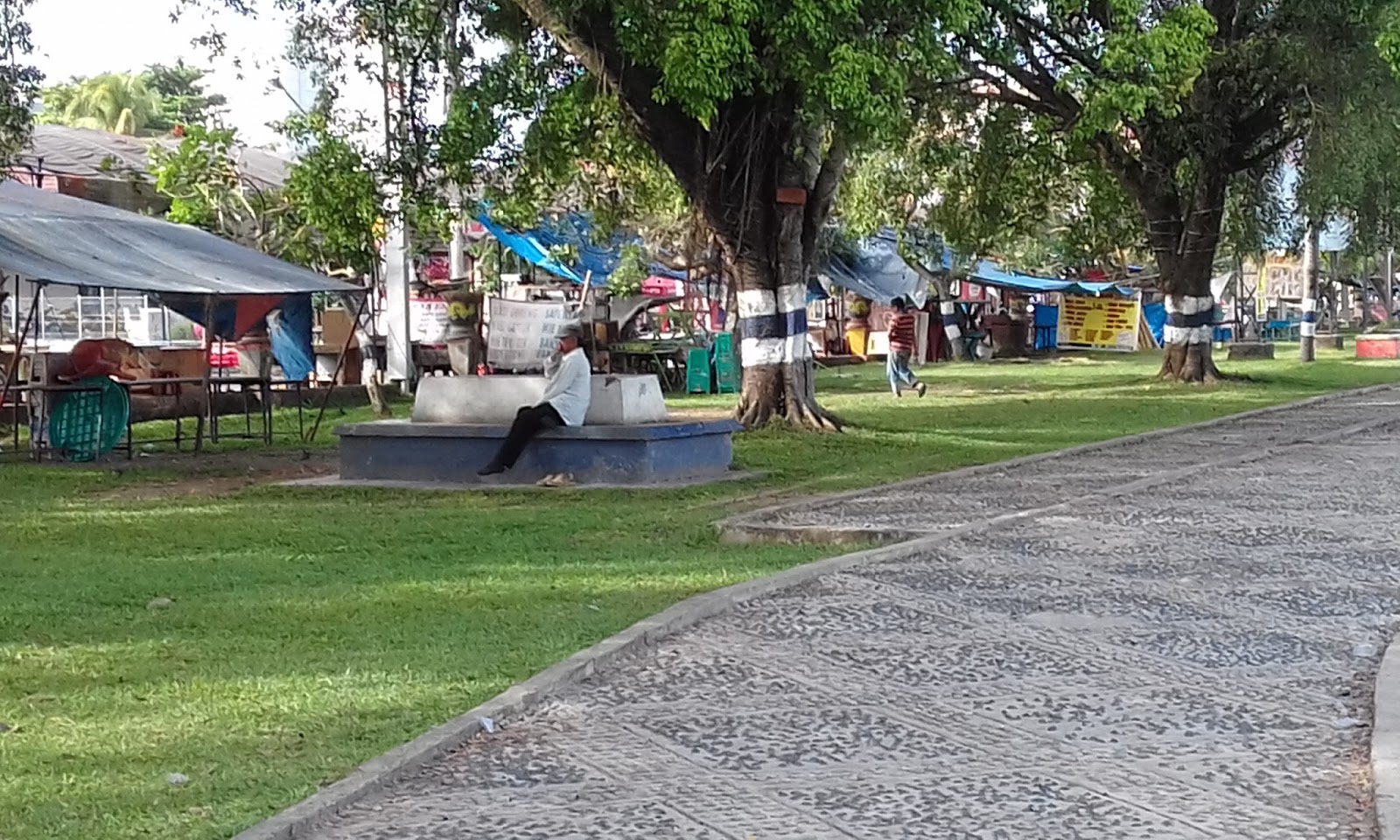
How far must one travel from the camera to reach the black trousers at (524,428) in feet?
45.7

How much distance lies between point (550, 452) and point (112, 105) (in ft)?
154

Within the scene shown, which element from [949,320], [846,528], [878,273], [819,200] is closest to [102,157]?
[819,200]

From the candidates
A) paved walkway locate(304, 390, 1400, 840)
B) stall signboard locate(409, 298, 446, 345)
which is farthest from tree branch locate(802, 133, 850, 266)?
stall signboard locate(409, 298, 446, 345)

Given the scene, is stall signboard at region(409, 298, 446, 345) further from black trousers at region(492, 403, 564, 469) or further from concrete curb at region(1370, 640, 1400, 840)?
concrete curb at region(1370, 640, 1400, 840)

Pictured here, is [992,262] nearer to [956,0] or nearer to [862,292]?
[862,292]

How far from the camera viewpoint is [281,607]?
27.6 ft

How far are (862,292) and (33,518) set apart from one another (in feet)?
82.3

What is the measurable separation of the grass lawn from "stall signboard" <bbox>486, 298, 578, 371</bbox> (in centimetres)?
493

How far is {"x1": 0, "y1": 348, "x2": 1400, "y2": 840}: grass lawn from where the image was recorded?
546cm

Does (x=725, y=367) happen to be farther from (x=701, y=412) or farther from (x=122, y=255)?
(x=122, y=255)

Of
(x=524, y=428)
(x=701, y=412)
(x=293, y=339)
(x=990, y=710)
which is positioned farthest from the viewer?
(x=293, y=339)

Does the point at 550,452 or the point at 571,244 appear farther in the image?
the point at 571,244

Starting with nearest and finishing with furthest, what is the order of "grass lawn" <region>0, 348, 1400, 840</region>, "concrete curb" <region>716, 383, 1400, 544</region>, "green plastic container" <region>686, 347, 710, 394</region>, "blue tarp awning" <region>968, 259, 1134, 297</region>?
"grass lawn" <region>0, 348, 1400, 840</region>, "concrete curb" <region>716, 383, 1400, 544</region>, "green plastic container" <region>686, 347, 710, 394</region>, "blue tarp awning" <region>968, 259, 1134, 297</region>

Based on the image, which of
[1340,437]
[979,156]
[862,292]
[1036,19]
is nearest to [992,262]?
[862,292]
